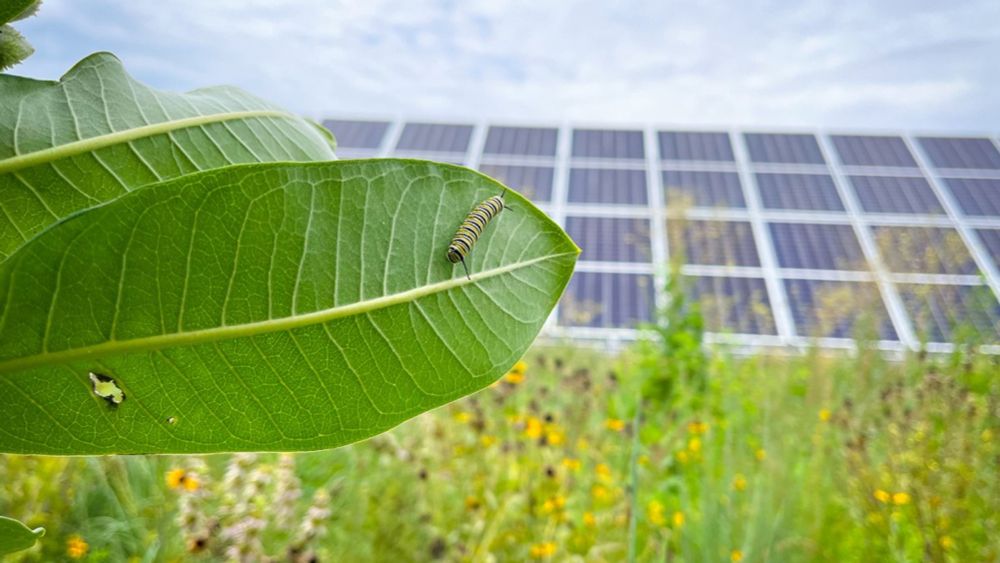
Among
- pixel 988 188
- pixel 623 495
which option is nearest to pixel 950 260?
pixel 988 188

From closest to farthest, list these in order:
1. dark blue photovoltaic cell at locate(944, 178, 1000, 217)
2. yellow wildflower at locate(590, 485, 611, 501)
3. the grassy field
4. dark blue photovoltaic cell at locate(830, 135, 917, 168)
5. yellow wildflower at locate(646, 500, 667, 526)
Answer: the grassy field → yellow wildflower at locate(646, 500, 667, 526) → yellow wildflower at locate(590, 485, 611, 501) → dark blue photovoltaic cell at locate(944, 178, 1000, 217) → dark blue photovoltaic cell at locate(830, 135, 917, 168)

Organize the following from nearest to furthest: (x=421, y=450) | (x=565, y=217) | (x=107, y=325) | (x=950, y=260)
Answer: (x=107, y=325), (x=421, y=450), (x=950, y=260), (x=565, y=217)

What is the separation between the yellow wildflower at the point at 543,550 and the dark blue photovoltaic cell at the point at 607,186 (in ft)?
18.0

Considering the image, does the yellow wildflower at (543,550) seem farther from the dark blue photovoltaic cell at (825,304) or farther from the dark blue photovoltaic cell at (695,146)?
the dark blue photovoltaic cell at (695,146)

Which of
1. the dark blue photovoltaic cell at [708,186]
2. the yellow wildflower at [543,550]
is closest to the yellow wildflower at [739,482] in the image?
the yellow wildflower at [543,550]

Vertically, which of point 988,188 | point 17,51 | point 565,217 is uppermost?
point 988,188

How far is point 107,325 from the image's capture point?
20 cm

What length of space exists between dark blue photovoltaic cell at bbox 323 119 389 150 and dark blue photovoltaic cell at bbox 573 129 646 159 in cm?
219

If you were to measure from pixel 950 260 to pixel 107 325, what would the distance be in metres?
6.32

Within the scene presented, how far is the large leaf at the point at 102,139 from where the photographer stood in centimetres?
21

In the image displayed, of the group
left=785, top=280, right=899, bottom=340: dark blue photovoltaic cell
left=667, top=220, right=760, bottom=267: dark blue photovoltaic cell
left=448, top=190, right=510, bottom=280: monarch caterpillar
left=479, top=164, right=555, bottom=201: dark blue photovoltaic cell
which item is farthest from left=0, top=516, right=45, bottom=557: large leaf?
left=479, top=164, right=555, bottom=201: dark blue photovoltaic cell

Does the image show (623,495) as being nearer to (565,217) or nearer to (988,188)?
(565,217)

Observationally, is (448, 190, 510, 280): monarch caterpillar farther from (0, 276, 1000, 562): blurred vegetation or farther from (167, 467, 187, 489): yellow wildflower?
(167, 467, 187, 489): yellow wildflower

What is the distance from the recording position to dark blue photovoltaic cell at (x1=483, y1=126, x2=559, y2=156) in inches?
308
